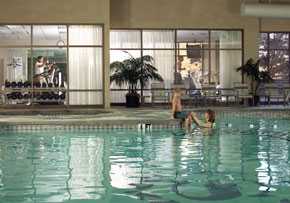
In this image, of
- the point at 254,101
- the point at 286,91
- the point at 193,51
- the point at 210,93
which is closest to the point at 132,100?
the point at 210,93

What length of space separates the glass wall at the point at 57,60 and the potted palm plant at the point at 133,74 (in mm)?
607

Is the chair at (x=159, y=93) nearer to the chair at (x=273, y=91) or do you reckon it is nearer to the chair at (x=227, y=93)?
the chair at (x=227, y=93)

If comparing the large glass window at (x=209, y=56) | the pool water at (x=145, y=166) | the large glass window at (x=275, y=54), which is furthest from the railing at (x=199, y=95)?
the pool water at (x=145, y=166)

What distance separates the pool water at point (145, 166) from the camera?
641 centimetres

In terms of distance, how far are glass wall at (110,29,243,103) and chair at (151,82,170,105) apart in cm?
33

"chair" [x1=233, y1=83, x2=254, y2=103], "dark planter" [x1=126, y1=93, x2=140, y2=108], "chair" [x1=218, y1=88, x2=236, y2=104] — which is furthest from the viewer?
→ "chair" [x1=218, y1=88, x2=236, y2=104]

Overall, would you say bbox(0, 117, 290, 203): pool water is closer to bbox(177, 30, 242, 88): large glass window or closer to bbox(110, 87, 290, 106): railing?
bbox(110, 87, 290, 106): railing

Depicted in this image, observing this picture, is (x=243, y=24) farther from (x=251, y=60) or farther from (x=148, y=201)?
(x=148, y=201)

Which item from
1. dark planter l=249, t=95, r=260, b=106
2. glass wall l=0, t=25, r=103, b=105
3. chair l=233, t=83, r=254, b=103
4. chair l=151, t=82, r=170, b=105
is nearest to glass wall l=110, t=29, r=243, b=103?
chair l=151, t=82, r=170, b=105

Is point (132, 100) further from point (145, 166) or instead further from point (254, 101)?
point (145, 166)

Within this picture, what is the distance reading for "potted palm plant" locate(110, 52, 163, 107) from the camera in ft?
65.4

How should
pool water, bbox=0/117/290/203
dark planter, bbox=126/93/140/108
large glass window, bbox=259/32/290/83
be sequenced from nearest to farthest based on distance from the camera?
pool water, bbox=0/117/290/203
dark planter, bbox=126/93/140/108
large glass window, bbox=259/32/290/83

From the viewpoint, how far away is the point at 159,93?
20859mm

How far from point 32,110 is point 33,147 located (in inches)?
290
